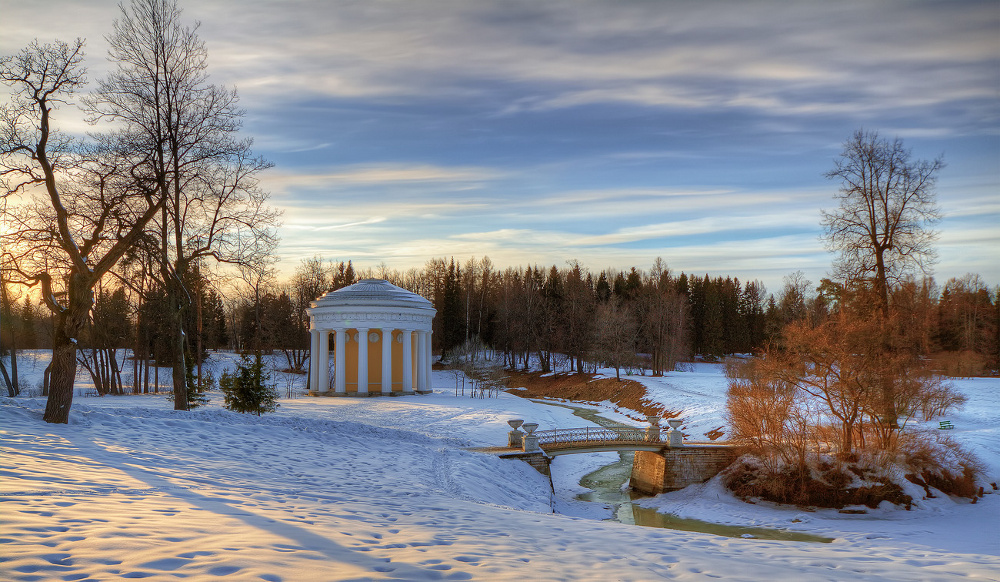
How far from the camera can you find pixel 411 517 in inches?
379

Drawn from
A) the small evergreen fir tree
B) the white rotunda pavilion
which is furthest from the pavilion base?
the small evergreen fir tree

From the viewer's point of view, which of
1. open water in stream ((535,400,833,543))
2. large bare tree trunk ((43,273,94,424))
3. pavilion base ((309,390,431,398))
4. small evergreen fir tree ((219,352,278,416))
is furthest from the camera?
pavilion base ((309,390,431,398))

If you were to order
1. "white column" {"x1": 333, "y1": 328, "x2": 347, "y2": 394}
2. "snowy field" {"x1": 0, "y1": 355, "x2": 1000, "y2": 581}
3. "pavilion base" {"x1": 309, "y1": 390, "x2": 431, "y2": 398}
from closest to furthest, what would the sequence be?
"snowy field" {"x1": 0, "y1": 355, "x2": 1000, "y2": 581} → "pavilion base" {"x1": 309, "y1": 390, "x2": 431, "y2": 398} → "white column" {"x1": 333, "y1": 328, "x2": 347, "y2": 394}

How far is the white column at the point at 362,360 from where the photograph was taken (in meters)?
39.9

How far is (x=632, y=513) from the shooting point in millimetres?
22469

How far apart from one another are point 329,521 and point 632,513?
16.3m

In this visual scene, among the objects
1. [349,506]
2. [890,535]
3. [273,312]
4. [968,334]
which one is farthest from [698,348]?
[349,506]

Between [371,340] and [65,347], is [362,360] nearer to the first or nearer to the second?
[371,340]

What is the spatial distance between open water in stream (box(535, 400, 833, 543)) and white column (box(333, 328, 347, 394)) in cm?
1845

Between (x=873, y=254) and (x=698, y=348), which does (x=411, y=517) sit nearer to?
(x=873, y=254)

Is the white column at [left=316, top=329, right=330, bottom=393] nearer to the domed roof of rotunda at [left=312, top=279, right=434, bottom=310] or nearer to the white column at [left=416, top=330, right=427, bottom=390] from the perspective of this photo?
the domed roof of rotunda at [left=312, top=279, right=434, bottom=310]

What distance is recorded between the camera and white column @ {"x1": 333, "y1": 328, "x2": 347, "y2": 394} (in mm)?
40594

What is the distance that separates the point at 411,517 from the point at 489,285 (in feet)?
245

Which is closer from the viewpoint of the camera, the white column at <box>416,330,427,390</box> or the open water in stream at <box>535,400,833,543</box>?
the open water in stream at <box>535,400,833,543</box>
